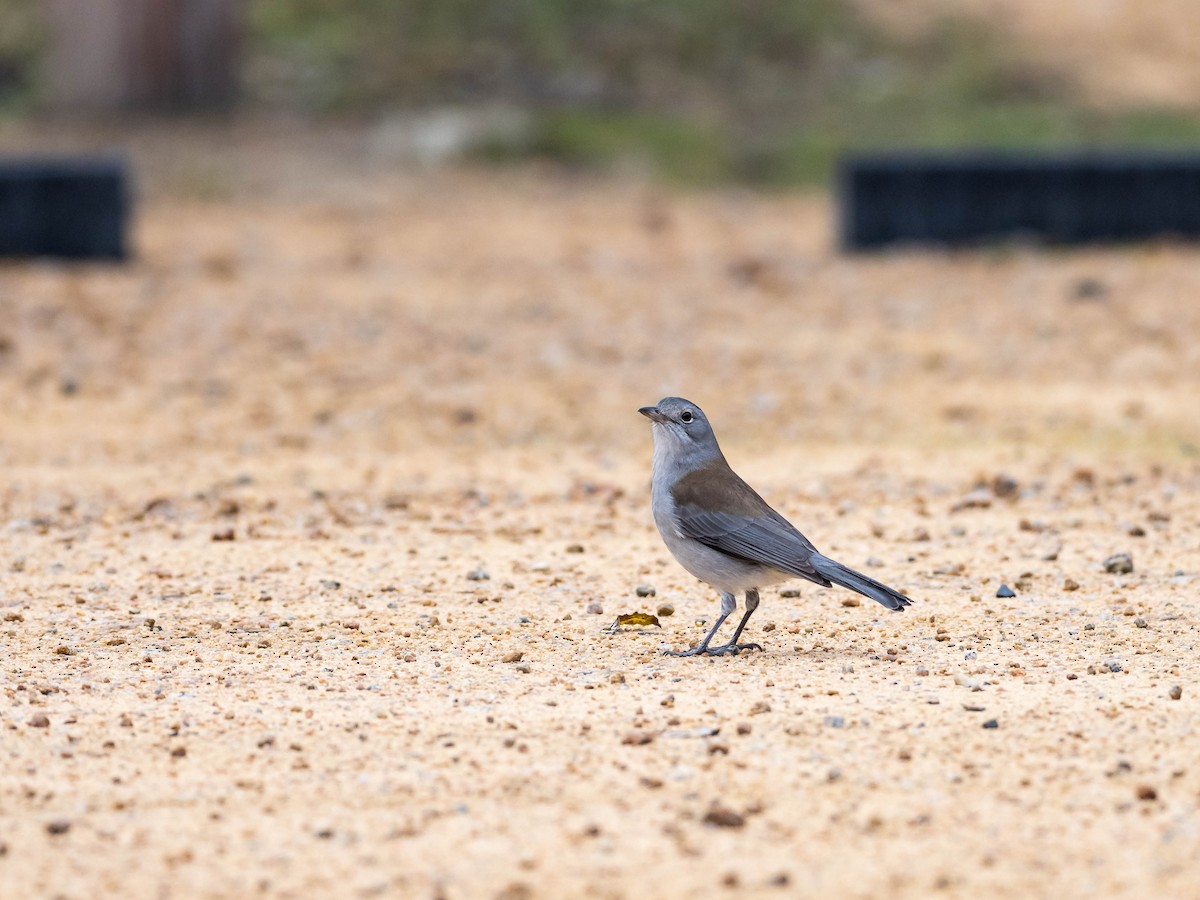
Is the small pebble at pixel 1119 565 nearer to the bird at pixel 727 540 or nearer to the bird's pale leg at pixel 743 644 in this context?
the bird at pixel 727 540

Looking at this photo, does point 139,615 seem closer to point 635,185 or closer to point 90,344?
point 90,344

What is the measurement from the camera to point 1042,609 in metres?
6.29

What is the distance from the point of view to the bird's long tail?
214 inches

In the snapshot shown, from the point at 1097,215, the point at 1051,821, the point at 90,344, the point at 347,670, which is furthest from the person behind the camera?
the point at 1097,215

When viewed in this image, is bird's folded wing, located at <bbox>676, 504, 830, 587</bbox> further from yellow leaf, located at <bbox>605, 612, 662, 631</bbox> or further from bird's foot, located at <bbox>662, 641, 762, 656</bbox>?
yellow leaf, located at <bbox>605, 612, 662, 631</bbox>

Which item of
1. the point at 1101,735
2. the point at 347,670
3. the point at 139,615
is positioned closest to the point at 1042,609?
the point at 1101,735

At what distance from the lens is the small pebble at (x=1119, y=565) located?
678cm

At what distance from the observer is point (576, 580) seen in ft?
22.3

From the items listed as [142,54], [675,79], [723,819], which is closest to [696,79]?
[675,79]

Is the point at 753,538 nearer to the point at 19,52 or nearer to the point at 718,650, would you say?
the point at 718,650

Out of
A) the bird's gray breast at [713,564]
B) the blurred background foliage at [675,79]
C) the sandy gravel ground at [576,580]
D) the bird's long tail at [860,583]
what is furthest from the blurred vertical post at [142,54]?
the bird's long tail at [860,583]

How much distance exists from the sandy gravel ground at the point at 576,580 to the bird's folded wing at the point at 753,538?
0.30 meters

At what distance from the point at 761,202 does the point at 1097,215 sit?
4.55 m

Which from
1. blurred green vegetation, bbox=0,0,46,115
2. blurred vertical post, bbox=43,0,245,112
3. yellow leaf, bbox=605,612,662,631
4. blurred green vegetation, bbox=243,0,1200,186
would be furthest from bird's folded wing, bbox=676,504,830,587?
blurred green vegetation, bbox=0,0,46,115
